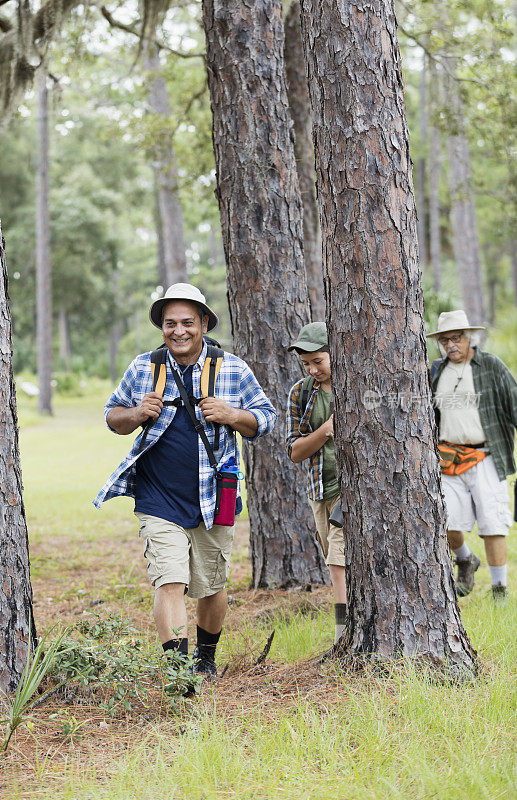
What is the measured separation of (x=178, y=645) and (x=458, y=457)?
9.85 ft

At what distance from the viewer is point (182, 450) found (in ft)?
13.9

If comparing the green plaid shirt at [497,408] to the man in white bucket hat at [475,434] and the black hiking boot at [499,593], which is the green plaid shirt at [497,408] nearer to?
the man in white bucket hat at [475,434]

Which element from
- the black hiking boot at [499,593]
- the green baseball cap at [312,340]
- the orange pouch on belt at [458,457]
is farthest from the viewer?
the orange pouch on belt at [458,457]

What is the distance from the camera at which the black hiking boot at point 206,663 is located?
4.30 meters

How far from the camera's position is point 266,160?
19.4 ft

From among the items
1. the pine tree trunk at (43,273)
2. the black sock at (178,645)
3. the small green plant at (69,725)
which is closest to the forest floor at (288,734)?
the small green plant at (69,725)

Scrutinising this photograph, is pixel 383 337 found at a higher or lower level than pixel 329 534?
higher

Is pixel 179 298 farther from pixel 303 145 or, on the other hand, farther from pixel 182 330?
pixel 303 145

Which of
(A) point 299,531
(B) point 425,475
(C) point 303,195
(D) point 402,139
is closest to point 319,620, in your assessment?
(A) point 299,531

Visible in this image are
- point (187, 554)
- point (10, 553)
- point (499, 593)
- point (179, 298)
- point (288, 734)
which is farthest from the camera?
point (499, 593)

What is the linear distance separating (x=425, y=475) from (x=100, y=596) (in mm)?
3581

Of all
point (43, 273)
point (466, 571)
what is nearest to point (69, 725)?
point (466, 571)

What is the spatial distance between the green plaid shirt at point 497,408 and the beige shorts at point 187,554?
8.19 ft

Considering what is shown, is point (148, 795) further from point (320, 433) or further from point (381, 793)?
point (320, 433)
